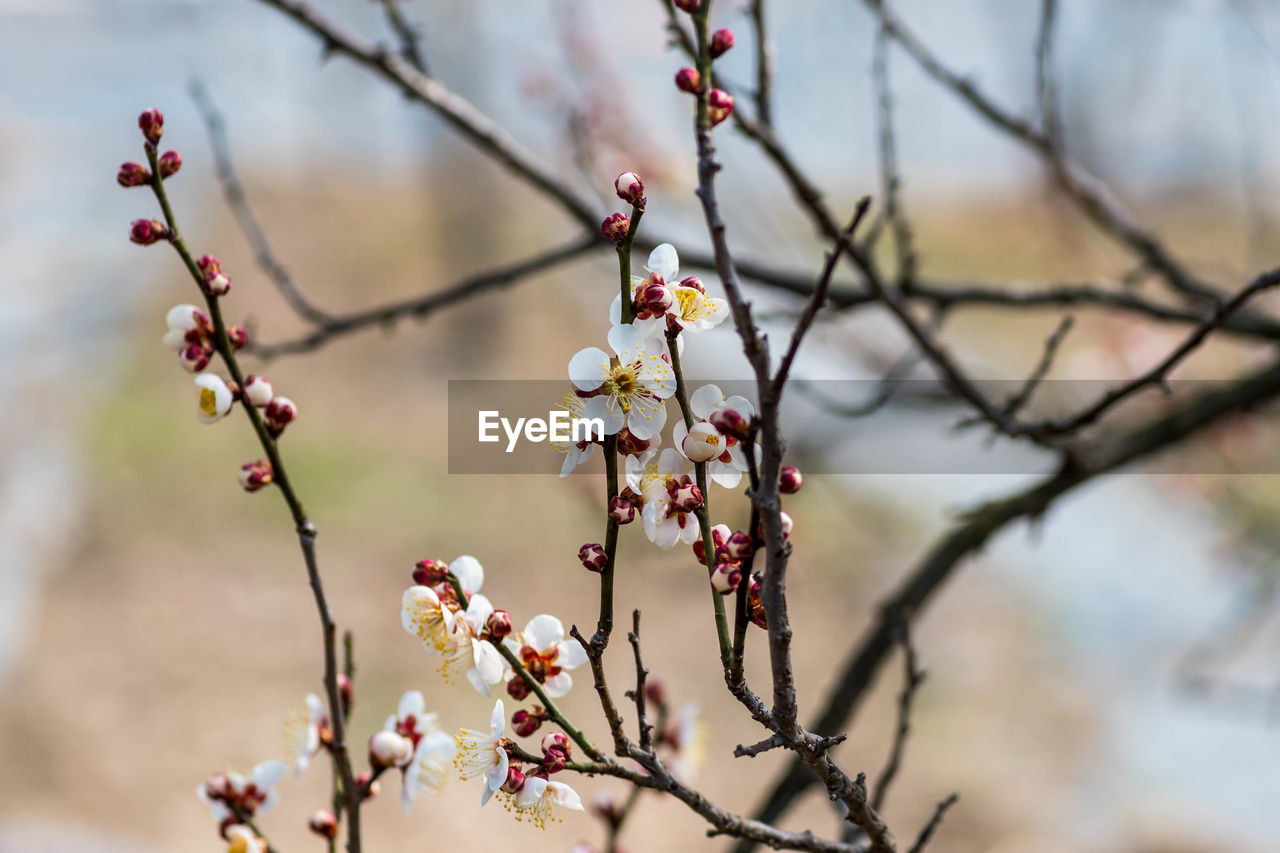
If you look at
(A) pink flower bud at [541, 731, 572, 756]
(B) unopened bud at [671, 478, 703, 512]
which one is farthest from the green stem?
(A) pink flower bud at [541, 731, 572, 756]

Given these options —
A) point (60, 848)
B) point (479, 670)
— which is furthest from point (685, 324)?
point (60, 848)

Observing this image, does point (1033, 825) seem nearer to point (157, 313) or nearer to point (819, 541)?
point (819, 541)

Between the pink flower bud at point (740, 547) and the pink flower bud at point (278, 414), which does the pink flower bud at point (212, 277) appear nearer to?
the pink flower bud at point (278, 414)

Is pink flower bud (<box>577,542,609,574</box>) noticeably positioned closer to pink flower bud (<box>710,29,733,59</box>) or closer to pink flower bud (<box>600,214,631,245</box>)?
pink flower bud (<box>600,214,631,245</box>)

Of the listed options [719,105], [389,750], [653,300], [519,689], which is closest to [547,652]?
[519,689]

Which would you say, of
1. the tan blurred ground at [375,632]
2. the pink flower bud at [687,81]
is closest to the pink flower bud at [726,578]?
the pink flower bud at [687,81]

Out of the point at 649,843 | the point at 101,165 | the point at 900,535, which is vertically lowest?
the point at 649,843
